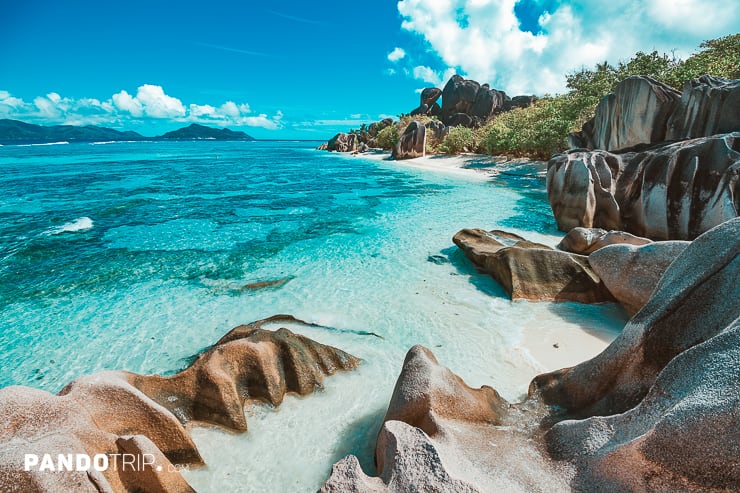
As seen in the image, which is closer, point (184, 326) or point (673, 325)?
point (673, 325)

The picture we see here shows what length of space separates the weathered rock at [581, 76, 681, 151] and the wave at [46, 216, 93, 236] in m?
24.8

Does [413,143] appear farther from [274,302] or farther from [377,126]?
[274,302]

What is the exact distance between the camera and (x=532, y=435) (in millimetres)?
4023

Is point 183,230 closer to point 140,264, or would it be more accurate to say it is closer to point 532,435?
point 140,264

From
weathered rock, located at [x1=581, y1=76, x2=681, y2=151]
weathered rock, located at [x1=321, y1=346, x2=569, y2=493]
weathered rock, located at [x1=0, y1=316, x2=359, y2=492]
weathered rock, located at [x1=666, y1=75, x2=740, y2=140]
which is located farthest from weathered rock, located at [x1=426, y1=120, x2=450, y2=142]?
Result: weathered rock, located at [x1=321, y1=346, x2=569, y2=493]

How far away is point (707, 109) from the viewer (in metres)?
13.8

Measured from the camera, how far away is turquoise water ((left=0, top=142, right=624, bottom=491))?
528 centimetres

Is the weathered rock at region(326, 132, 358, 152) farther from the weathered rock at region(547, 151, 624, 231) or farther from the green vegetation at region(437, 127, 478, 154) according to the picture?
the weathered rock at region(547, 151, 624, 231)

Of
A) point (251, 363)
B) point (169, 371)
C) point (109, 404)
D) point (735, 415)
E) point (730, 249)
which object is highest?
point (730, 249)

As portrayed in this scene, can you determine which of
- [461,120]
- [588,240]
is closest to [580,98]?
[588,240]

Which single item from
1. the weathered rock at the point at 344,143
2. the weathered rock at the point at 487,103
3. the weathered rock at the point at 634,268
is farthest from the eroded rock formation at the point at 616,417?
the weathered rock at the point at 487,103

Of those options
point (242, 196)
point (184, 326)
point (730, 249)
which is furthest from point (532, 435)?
point (242, 196)

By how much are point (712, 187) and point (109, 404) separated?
45.0ft

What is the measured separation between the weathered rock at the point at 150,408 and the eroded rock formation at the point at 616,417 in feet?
6.38
